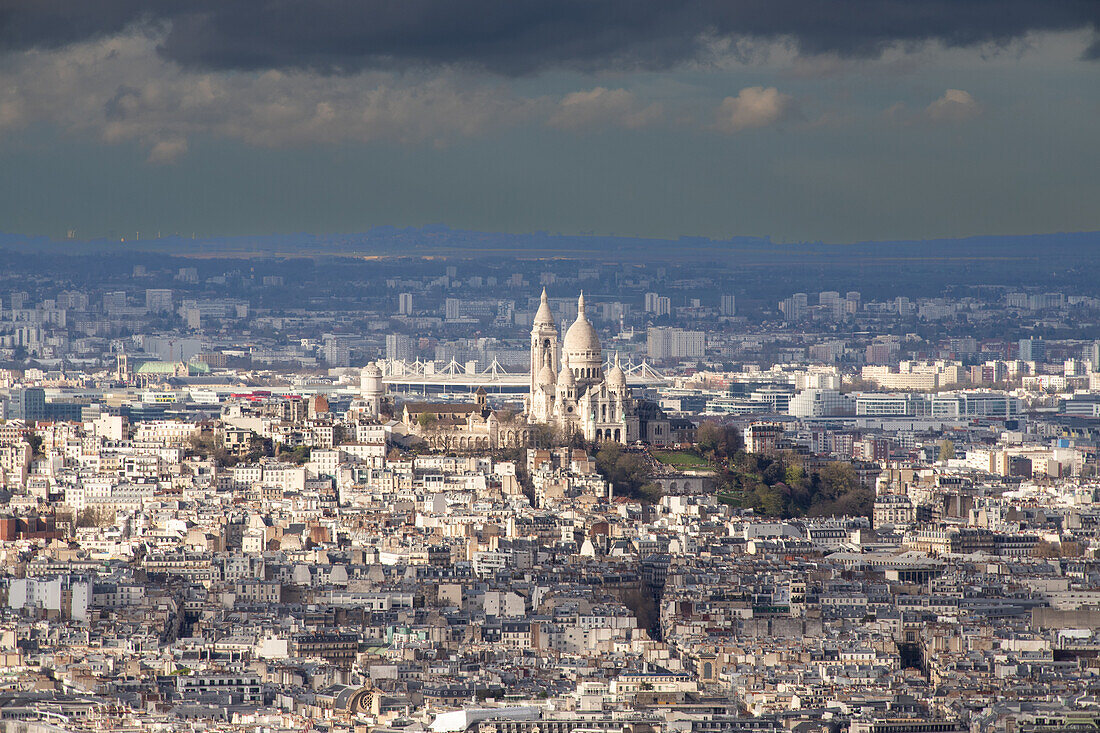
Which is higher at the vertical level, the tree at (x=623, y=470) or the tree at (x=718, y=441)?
the tree at (x=718, y=441)

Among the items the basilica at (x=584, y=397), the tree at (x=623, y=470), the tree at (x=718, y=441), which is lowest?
the tree at (x=623, y=470)

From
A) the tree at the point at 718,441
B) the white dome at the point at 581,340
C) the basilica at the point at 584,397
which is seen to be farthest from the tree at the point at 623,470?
the white dome at the point at 581,340

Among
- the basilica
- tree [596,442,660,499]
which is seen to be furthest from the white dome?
tree [596,442,660,499]

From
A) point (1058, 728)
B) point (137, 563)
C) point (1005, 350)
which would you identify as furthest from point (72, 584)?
Result: point (1005, 350)

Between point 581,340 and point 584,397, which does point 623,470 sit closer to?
point 584,397

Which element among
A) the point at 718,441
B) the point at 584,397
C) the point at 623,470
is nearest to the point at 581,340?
the point at 584,397

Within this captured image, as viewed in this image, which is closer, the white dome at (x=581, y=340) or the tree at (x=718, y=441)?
the tree at (x=718, y=441)

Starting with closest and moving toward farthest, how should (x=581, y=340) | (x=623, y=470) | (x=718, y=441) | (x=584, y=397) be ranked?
(x=623, y=470) < (x=718, y=441) < (x=584, y=397) < (x=581, y=340)

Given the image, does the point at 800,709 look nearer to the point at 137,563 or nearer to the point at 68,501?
the point at 137,563

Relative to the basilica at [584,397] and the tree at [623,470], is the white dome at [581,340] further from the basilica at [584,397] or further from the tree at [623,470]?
the tree at [623,470]
